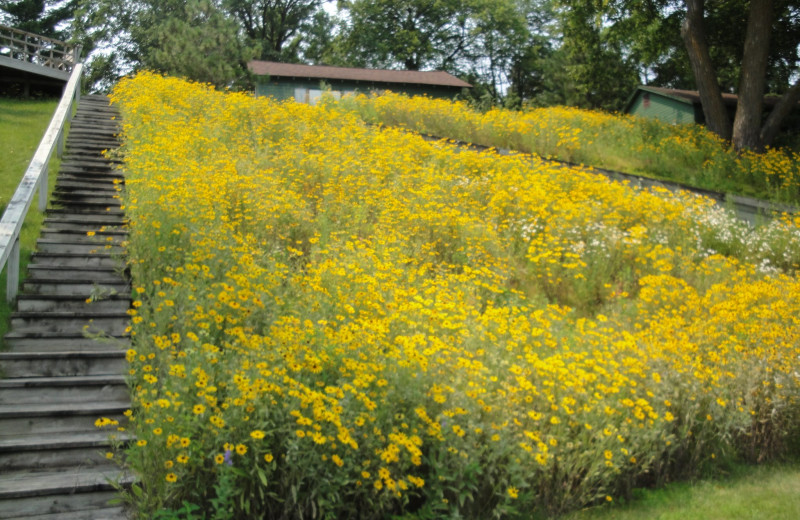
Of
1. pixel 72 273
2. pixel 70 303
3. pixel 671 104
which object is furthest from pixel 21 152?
pixel 671 104

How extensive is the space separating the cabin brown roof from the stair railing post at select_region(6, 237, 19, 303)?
21.8 metres

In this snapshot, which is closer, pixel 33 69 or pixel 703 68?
pixel 703 68

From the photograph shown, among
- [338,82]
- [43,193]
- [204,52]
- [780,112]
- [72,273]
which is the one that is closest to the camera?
[72,273]

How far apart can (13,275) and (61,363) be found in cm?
137

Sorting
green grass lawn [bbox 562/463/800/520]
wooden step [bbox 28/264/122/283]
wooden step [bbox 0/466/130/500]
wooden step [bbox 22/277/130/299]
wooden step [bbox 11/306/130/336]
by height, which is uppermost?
wooden step [bbox 28/264/122/283]

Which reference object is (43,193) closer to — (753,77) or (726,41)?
(753,77)

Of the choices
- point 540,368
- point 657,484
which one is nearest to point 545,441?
point 540,368

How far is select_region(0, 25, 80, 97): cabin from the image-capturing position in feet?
73.8

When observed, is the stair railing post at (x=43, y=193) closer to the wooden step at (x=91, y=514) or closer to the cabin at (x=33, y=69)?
the wooden step at (x=91, y=514)

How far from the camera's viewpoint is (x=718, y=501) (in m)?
5.07

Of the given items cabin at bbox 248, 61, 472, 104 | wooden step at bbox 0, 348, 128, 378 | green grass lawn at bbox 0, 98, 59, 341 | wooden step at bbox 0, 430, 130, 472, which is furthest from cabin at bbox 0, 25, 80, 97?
wooden step at bbox 0, 430, 130, 472

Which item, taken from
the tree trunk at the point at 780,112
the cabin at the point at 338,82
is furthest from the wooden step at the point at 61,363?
the cabin at the point at 338,82


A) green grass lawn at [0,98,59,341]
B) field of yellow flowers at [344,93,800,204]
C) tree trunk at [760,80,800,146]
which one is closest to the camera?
green grass lawn at [0,98,59,341]

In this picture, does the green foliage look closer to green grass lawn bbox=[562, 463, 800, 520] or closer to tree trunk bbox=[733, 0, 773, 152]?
tree trunk bbox=[733, 0, 773, 152]
